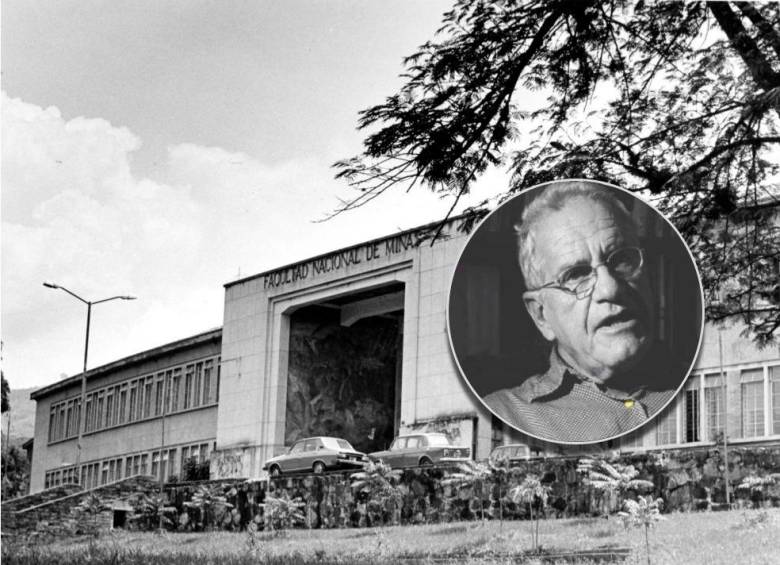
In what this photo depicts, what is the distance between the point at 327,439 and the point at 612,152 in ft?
45.8

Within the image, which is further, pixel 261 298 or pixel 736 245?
pixel 261 298

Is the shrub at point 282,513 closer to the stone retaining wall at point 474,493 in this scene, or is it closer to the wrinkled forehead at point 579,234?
the stone retaining wall at point 474,493

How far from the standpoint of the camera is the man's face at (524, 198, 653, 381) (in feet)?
30.7

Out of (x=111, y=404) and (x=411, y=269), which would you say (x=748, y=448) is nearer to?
(x=411, y=269)

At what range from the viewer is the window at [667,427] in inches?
371

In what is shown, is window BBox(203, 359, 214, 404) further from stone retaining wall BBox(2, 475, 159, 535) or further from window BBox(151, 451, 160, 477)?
stone retaining wall BBox(2, 475, 159, 535)

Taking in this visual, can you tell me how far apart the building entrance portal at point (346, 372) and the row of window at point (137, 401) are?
1712 millimetres

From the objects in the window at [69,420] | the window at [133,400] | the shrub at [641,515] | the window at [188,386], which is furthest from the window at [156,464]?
the shrub at [641,515]

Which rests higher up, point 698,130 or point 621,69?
point 621,69

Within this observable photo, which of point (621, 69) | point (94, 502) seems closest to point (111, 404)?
point (94, 502)

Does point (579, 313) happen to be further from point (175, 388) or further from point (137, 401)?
point (175, 388)

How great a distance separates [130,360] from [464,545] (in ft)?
27.3

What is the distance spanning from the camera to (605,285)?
9.52 meters

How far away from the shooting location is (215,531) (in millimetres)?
15250
